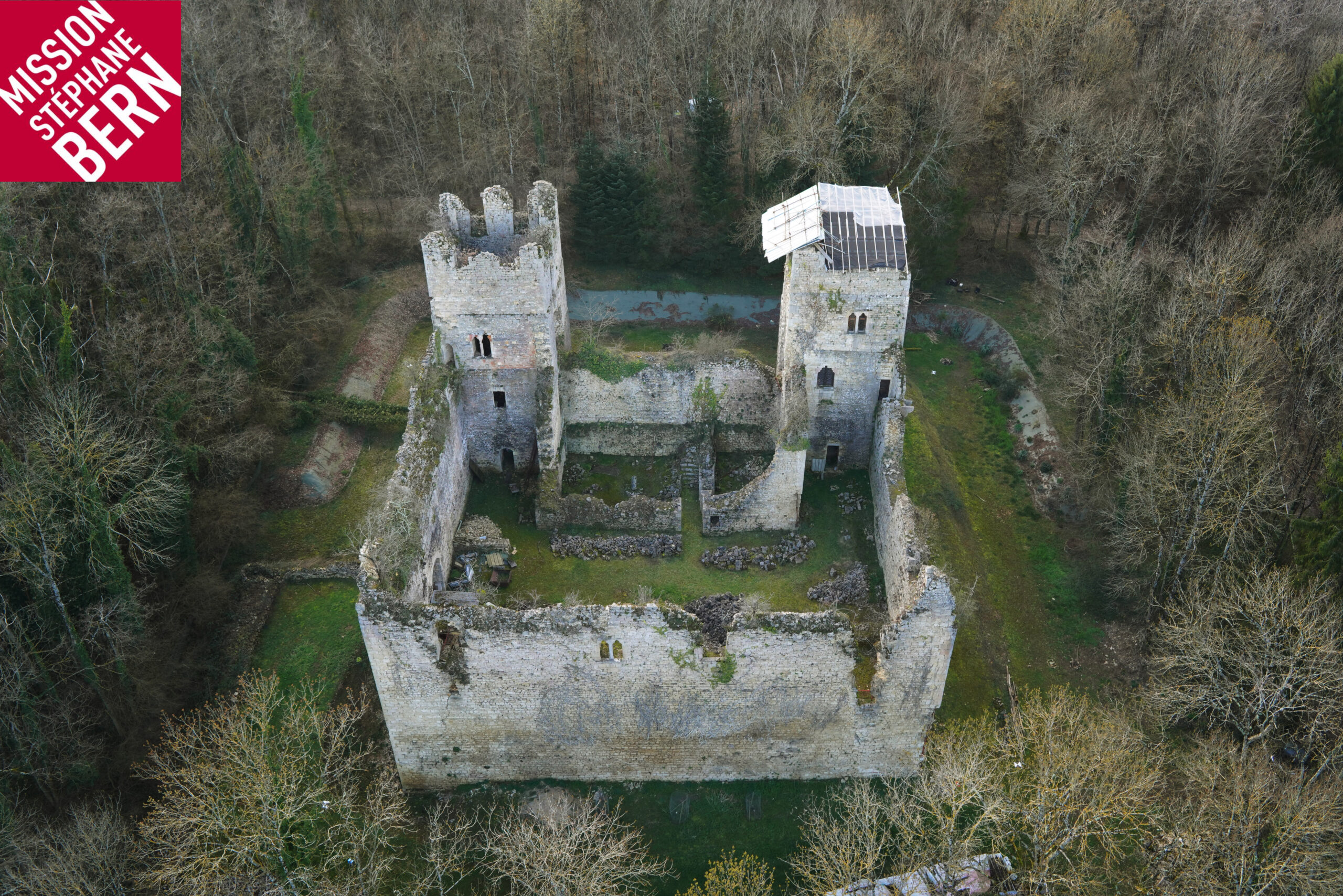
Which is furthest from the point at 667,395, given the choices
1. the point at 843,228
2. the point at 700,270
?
the point at 700,270

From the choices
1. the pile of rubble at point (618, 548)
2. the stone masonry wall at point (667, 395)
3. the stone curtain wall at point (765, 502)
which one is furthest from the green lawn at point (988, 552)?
the pile of rubble at point (618, 548)

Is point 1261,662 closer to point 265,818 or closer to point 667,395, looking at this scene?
point 667,395

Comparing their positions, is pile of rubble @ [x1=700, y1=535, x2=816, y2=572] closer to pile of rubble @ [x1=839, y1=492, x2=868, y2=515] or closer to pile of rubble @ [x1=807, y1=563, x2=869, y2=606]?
pile of rubble @ [x1=807, y1=563, x2=869, y2=606]

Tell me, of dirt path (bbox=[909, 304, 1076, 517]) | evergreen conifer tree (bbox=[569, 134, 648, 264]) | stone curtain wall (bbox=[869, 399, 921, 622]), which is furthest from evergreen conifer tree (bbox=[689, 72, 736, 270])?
stone curtain wall (bbox=[869, 399, 921, 622])

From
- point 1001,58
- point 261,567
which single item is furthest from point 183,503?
point 1001,58

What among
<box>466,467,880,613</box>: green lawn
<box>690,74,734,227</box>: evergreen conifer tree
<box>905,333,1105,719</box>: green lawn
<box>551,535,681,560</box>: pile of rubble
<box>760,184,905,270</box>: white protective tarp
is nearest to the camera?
<box>905,333,1105,719</box>: green lawn

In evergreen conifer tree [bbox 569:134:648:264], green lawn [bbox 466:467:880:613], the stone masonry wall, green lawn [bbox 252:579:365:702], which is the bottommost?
green lawn [bbox 252:579:365:702]
